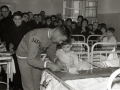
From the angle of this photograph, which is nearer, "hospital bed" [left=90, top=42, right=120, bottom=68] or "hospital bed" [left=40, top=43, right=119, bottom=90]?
"hospital bed" [left=40, top=43, right=119, bottom=90]

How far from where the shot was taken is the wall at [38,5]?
31.1 feet

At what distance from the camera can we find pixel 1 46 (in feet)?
14.4

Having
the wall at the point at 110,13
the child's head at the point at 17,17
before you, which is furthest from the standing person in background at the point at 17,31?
the wall at the point at 110,13

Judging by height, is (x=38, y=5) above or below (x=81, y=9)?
above

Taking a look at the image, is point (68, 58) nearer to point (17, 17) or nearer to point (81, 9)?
point (17, 17)

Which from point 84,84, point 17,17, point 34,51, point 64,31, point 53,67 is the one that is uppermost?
point 17,17

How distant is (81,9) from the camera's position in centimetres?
982

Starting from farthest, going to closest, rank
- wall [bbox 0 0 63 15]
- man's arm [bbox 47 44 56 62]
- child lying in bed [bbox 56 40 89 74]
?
wall [bbox 0 0 63 15]
child lying in bed [bbox 56 40 89 74]
man's arm [bbox 47 44 56 62]

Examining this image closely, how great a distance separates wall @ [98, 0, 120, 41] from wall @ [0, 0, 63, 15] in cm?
214

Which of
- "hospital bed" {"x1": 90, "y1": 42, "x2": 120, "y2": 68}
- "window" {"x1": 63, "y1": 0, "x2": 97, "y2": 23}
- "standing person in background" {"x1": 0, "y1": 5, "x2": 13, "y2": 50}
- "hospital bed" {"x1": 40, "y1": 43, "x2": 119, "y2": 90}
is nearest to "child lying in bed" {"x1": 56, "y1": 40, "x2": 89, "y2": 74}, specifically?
"hospital bed" {"x1": 90, "y1": 42, "x2": 120, "y2": 68}

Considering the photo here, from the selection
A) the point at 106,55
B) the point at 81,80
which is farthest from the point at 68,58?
the point at 81,80

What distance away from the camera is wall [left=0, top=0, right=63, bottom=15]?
9477 mm

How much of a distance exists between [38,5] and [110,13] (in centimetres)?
355

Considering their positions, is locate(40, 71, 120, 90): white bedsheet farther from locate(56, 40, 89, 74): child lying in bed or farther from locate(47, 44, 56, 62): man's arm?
locate(56, 40, 89, 74): child lying in bed
